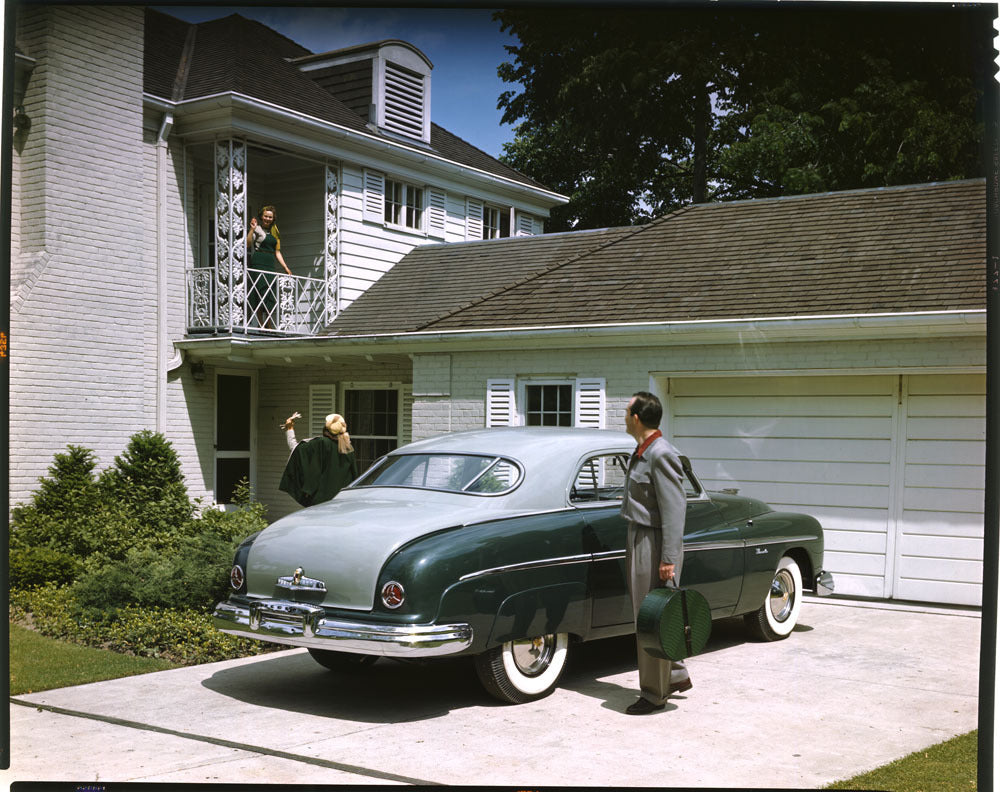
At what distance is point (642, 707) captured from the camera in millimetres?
5926

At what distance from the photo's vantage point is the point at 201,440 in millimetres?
13578

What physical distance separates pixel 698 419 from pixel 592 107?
3752mm

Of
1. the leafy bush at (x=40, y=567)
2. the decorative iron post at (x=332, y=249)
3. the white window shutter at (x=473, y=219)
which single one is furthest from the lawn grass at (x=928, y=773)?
the decorative iron post at (x=332, y=249)

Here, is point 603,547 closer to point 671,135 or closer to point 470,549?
point 470,549

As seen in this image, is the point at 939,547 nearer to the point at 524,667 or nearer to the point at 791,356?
the point at 791,356

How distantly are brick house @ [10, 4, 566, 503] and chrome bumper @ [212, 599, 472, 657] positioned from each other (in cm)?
366

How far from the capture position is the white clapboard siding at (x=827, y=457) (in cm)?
930

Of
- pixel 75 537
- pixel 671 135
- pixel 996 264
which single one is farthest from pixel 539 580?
pixel 75 537

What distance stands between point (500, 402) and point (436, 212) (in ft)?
12.2

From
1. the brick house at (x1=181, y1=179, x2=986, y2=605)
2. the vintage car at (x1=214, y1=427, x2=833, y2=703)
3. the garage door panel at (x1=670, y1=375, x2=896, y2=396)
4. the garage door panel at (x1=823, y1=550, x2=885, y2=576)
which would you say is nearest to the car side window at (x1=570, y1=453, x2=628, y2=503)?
the vintage car at (x1=214, y1=427, x2=833, y2=703)

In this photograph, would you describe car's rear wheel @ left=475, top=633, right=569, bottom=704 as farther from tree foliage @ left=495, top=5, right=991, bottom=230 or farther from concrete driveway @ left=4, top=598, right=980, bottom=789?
tree foliage @ left=495, top=5, right=991, bottom=230

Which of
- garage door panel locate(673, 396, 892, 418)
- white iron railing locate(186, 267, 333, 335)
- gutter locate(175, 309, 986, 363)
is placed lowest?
garage door panel locate(673, 396, 892, 418)

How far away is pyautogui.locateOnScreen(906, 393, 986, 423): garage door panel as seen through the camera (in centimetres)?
904

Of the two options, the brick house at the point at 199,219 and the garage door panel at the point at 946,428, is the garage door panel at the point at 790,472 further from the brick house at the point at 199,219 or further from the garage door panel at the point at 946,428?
the brick house at the point at 199,219
